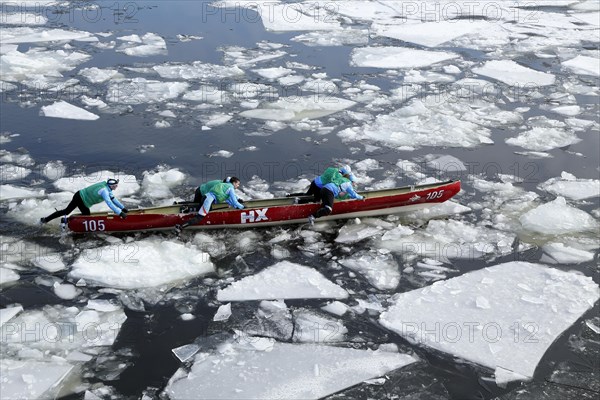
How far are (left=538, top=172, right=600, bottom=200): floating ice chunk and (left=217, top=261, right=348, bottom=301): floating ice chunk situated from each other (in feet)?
14.7

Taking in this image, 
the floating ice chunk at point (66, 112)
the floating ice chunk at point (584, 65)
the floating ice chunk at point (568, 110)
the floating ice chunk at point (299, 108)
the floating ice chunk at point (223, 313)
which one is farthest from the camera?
the floating ice chunk at point (584, 65)

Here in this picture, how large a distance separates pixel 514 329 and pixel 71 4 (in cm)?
1909

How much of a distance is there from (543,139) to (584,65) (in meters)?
5.63

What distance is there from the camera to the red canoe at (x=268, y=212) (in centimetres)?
764

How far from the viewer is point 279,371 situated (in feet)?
17.9

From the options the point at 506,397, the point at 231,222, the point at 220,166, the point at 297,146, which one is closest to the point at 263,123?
the point at 297,146

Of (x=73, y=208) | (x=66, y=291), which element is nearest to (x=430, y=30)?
(x=73, y=208)

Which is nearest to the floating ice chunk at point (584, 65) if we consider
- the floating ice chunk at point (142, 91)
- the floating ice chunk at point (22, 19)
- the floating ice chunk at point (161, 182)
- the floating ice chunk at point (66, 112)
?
the floating ice chunk at point (142, 91)

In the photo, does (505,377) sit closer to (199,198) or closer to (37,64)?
(199,198)

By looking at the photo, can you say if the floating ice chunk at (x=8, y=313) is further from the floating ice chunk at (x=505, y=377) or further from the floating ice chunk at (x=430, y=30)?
the floating ice chunk at (x=430, y=30)

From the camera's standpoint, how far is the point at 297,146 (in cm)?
1061

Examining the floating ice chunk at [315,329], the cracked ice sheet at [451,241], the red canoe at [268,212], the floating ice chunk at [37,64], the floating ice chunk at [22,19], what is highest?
the floating ice chunk at [22,19]

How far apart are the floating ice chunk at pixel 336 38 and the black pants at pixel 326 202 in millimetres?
9709

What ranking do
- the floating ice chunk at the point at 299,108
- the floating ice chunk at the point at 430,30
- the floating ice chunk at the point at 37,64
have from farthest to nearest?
1. the floating ice chunk at the point at 430,30
2. the floating ice chunk at the point at 37,64
3. the floating ice chunk at the point at 299,108
